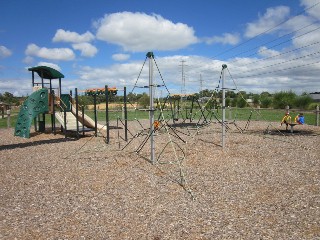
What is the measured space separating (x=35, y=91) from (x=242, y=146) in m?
10.7

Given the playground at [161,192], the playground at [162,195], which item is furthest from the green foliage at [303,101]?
the playground at [162,195]

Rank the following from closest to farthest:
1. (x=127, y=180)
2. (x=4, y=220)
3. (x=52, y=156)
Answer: (x=4, y=220)
(x=127, y=180)
(x=52, y=156)

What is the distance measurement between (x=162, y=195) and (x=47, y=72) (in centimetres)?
1373

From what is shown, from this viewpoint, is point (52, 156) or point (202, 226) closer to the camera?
point (202, 226)

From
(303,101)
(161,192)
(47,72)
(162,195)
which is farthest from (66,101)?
(303,101)

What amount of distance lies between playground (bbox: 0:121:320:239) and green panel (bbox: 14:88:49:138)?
407 centimetres

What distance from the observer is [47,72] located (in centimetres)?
1806

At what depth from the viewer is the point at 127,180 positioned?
7934mm

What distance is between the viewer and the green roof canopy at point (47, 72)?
17741mm

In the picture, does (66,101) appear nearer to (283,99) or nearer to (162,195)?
(162,195)

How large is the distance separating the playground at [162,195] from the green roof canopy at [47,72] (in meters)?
7.23

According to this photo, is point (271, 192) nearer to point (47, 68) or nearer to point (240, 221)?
point (240, 221)

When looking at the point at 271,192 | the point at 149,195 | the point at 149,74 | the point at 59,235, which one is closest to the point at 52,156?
the point at 149,74

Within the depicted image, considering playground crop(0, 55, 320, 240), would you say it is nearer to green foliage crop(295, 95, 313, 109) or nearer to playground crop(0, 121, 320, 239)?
playground crop(0, 121, 320, 239)
